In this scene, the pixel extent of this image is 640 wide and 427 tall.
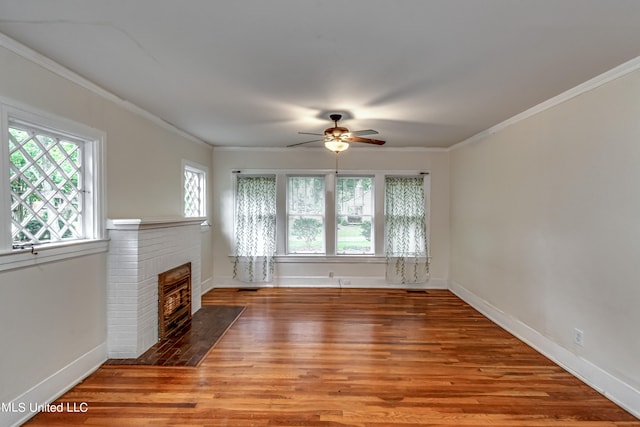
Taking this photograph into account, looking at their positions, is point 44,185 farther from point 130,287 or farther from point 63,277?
point 130,287

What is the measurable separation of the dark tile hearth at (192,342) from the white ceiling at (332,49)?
2.46 metres

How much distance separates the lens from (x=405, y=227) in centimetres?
515

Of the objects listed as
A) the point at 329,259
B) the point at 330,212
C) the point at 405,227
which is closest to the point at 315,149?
the point at 330,212

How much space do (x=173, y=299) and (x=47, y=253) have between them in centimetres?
146

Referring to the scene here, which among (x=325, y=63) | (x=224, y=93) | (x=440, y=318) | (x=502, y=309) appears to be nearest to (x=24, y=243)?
→ (x=224, y=93)

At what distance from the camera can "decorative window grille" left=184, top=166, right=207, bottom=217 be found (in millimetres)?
4449

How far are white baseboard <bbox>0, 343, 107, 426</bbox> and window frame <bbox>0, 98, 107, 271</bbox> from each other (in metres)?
0.87

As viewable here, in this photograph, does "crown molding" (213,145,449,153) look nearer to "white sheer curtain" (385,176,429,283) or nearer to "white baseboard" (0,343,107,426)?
"white sheer curtain" (385,176,429,283)

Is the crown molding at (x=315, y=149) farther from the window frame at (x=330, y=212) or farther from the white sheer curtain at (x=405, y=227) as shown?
the white sheer curtain at (x=405, y=227)

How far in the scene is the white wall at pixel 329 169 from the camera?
5137 mm

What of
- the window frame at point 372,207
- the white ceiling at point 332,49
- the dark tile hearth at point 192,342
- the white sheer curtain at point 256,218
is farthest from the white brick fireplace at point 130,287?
the window frame at point 372,207

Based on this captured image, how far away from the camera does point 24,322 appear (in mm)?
1951

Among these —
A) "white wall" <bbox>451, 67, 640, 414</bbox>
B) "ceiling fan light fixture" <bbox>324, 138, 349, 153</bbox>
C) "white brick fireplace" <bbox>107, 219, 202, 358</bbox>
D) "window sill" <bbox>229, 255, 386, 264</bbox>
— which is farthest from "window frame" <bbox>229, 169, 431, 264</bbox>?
"white brick fireplace" <bbox>107, 219, 202, 358</bbox>

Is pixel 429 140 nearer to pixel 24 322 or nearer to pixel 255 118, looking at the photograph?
pixel 255 118
